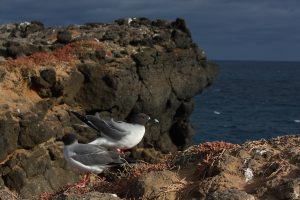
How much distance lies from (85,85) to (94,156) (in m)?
19.3

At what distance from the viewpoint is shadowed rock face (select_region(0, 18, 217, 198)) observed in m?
24.1

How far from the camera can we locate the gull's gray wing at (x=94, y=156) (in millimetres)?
10977

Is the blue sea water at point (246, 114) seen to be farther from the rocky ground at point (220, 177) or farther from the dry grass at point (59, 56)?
the rocky ground at point (220, 177)

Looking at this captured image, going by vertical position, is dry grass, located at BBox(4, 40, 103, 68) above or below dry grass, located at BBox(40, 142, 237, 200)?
below

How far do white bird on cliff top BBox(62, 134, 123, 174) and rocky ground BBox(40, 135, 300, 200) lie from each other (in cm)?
151

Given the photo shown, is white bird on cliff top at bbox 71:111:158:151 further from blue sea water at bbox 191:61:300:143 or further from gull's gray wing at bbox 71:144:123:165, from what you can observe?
blue sea water at bbox 191:61:300:143

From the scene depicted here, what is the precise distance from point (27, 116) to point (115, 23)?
2206 cm

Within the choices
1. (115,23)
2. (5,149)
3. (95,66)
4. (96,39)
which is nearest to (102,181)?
(5,149)

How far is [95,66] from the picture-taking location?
3086 centimetres

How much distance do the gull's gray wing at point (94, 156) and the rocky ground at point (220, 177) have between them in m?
1.50

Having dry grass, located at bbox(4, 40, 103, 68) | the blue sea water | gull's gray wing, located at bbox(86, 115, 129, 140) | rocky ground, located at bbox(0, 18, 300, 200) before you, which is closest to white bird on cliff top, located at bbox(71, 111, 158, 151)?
gull's gray wing, located at bbox(86, 115, 129, 140)

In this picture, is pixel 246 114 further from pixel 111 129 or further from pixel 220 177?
pixel 220 177

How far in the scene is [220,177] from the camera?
7.80m

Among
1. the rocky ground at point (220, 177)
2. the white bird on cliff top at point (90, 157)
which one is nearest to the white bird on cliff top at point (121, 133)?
the white bird on cliff top at point (90, 157)
